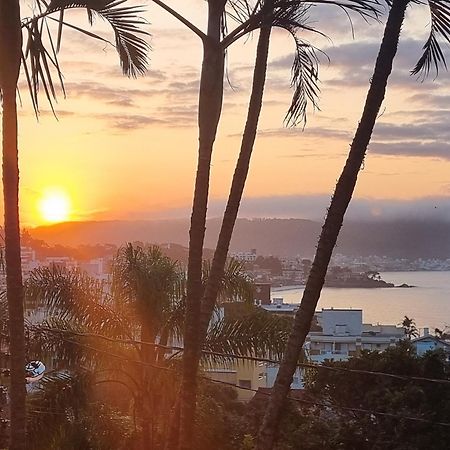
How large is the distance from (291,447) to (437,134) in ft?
14.2

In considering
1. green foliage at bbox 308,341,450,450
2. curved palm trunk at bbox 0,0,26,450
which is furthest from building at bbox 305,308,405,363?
curved palm trunk at bbox 0,0,26,450

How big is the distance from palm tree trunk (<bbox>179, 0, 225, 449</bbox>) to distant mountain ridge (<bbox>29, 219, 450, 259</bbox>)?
12.6 metres

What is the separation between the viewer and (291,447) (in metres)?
9.20

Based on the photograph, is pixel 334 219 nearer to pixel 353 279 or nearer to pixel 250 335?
pixel 250 335

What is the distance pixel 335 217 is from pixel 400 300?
41.7 metres

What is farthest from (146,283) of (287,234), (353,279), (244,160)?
(353,279)

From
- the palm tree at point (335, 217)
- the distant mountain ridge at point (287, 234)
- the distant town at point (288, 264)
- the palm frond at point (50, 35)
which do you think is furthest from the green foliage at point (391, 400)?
the distant mountain ridge at point (287, 234)

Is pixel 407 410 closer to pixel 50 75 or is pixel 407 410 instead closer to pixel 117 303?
pixel 117 303

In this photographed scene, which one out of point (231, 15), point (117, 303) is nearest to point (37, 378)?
point (117, 303)

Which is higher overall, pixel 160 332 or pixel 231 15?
pixel 231 15

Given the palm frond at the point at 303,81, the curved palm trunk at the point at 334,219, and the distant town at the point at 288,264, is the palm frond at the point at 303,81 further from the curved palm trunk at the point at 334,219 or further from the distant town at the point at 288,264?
the distant town at the point at 288,264

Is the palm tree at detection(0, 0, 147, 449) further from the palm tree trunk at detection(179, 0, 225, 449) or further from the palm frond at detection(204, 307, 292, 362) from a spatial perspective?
the palm frond at detection(204, 307, 292, 362)

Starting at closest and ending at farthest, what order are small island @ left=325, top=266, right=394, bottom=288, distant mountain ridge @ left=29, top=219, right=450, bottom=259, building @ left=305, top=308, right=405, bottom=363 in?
distant mountain ridge @ left=29, top=219, right=450, bottom=259
building @ left=305, top=308, right=405, bottom=363
small island @ left=325, top=266, right=394, bottom=288

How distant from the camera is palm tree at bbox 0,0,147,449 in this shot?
4379 millimetres
